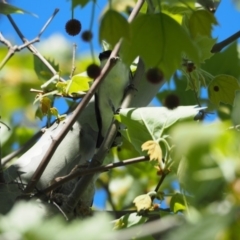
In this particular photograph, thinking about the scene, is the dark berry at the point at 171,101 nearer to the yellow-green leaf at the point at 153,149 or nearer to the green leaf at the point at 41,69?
the yellow-green leaf at the point at 153,149

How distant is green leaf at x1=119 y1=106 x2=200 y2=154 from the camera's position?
140 cm

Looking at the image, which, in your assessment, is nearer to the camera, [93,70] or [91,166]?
[93,70]

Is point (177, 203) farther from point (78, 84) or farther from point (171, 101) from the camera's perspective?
point (78, 84)

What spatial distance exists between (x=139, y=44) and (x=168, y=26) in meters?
0.06

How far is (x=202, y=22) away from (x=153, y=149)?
29 centimetres

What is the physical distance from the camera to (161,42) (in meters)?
1.12

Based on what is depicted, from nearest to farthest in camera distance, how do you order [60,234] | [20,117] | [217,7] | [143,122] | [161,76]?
[60,234] < [161,76] < [143,122] < [217,7] < [20,117]

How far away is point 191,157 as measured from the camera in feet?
2.23

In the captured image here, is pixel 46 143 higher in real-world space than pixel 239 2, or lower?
lower

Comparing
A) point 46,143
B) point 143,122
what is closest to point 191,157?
point 143,122

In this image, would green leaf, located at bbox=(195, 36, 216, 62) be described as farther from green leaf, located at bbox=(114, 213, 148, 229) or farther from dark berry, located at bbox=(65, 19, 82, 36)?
green leaf, located at bbox=(114, 213, 148, 229)

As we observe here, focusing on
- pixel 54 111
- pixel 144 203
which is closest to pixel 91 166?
pixel 144 203

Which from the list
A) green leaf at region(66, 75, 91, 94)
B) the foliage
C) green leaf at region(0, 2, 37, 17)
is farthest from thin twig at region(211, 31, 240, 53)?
green leaf at region(0, 2, 37, 17)

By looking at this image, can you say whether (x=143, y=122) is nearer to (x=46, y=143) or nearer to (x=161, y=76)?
(x=161, y=76)
